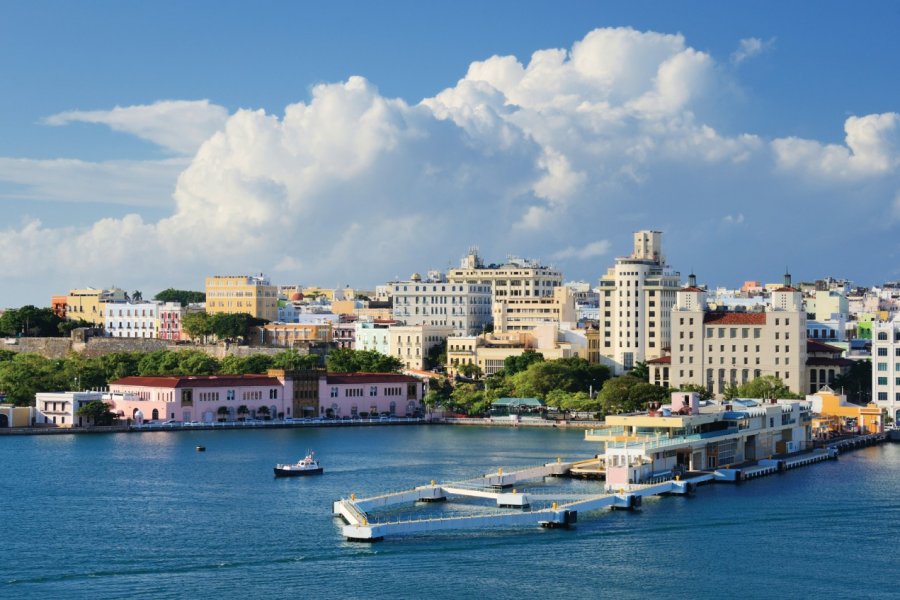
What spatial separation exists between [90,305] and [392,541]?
74815mm

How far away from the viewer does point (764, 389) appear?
197 ft

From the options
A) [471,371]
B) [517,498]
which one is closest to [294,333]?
[471,371]

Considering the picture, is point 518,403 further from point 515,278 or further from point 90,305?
point 90,305

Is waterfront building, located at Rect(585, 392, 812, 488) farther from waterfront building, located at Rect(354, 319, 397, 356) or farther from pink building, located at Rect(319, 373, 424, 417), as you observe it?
waterfront building, located at Rect(354, 319, 397, 356)

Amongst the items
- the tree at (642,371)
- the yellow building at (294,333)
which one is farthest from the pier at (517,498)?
the yellow building at (294,333)

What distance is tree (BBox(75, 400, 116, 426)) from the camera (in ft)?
193

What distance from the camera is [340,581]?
27656 millimetres

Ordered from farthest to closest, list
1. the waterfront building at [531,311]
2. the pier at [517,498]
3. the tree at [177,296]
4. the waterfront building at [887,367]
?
the tree at [177,296], the waterfront building at [531,311], the waterfront building at [887,367], the pier at [517,498]

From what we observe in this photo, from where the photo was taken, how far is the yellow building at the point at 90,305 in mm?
101250

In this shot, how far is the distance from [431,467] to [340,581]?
16.7 m

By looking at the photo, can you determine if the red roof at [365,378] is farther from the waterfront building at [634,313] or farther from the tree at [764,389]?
the tree at [764,389]

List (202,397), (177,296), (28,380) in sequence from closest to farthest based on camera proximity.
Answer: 1. (202,397)
2. (28,380)
3. (177,296)

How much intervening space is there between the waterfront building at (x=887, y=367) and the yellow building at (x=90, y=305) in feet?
184

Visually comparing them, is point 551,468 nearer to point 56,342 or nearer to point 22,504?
point 22,504
